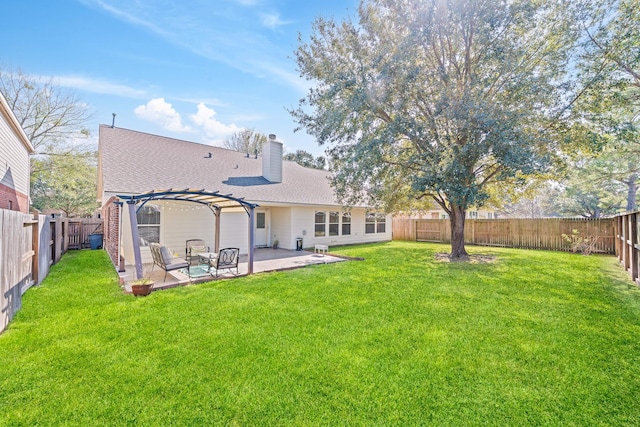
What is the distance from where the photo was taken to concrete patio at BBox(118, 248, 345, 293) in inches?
291

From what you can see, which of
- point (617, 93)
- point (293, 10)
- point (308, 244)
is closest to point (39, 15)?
point (293, 10)

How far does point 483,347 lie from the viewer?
397 centimetres

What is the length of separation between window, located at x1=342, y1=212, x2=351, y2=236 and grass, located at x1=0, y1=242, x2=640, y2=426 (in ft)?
32.8

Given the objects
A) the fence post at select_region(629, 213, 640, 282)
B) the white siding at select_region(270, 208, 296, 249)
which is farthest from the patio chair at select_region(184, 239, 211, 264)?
the fence post at select_region(629, 213, 640, 282)

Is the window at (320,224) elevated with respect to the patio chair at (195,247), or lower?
elevated

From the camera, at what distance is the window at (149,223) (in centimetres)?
1006

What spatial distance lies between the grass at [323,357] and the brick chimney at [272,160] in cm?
917

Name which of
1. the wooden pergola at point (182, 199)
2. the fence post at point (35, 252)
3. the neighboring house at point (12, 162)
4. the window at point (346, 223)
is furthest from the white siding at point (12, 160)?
the window at point (346, 223)

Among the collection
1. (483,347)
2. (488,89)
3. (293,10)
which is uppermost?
(293,10)

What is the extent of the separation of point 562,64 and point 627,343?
8934 mm

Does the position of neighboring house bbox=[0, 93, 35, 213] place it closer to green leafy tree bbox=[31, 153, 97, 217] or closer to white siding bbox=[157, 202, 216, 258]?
white siding bbox=[157, 202, 216, 258]

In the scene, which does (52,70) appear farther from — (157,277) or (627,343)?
(627,343)

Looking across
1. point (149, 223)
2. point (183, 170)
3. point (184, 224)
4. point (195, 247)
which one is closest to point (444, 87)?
point (195, 247)

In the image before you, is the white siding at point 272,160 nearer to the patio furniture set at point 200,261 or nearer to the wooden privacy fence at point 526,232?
the patio furniture set at point 200,261
